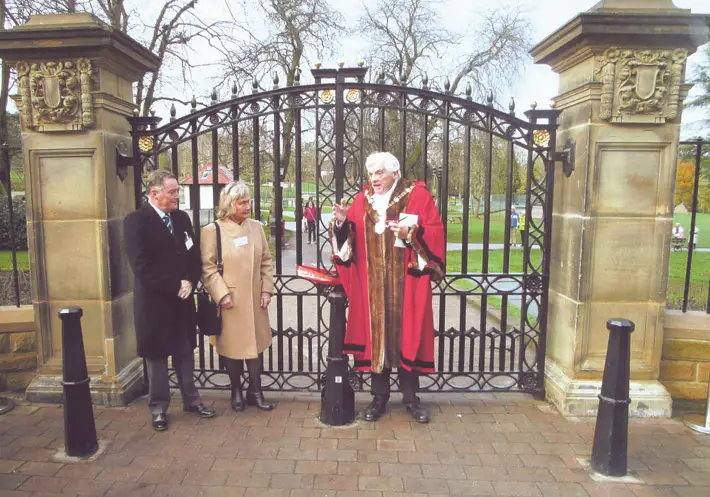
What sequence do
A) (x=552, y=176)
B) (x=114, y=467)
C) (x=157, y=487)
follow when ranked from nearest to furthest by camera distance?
(x=157, y=487) < (x=114, y=467) < (x=552, y=176)

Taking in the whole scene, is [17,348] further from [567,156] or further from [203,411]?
[567,156]

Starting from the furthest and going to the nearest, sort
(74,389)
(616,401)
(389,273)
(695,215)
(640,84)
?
(695,215)
(389,273)
(640,84)
(74,389)
(616,401)

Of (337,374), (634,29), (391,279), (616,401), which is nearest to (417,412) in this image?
(337,374)

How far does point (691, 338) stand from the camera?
4.04m

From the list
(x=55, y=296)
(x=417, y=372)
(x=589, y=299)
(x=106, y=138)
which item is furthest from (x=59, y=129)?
(x=589, y=299)

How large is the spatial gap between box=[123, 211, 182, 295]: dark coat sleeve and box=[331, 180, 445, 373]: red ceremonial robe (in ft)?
4.26

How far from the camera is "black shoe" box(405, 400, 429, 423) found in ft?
12.4

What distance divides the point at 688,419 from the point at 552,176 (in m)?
2.19

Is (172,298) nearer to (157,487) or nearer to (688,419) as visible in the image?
(157,487)

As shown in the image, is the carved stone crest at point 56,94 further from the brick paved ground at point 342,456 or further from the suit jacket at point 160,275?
the brick paved ground at point 342,456

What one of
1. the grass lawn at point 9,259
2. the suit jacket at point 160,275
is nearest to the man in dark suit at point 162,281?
the suit jacket at point 160,275

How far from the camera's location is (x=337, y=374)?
3.74m

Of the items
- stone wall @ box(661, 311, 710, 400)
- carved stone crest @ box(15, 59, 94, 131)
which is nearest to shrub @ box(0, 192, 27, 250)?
carved stone crest @ box(15, 59, 94, 131)

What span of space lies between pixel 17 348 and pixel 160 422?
1.63 meters
